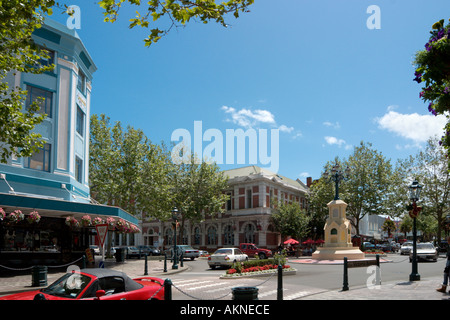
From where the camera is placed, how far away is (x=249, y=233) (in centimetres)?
5731

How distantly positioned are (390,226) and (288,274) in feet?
264

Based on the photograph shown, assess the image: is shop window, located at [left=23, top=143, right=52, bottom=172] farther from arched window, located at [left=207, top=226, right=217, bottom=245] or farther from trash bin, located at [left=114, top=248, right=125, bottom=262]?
arched window, located at [left=207, top=226, right=217, bottom=245]

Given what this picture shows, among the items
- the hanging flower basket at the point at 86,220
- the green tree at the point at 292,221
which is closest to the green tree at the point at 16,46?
the hanging flower basket at the point at 86,220

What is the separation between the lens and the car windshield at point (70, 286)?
7.89m

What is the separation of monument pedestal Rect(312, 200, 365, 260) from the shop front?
56.7 feet

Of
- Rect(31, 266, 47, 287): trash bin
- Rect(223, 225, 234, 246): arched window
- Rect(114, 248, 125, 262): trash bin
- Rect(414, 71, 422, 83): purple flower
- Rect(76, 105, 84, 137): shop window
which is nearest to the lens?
Rect(414, 71, 422, 83): purple flower

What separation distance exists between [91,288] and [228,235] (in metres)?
53.1

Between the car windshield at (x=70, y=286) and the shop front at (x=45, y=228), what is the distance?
1248cm

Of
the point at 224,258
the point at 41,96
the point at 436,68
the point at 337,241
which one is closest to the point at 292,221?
the point at 337,241

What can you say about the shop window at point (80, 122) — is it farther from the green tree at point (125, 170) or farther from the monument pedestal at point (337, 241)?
the monument pedestal at point (337, 241)

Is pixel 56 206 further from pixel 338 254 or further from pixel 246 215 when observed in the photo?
pixel 246 215

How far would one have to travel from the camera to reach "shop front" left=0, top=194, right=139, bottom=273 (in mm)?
20391

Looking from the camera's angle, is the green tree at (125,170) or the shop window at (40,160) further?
the green tree at (125,170)

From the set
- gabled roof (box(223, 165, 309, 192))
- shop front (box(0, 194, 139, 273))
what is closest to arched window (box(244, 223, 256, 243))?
gabled roof (box(223, 165, 309, 192))
